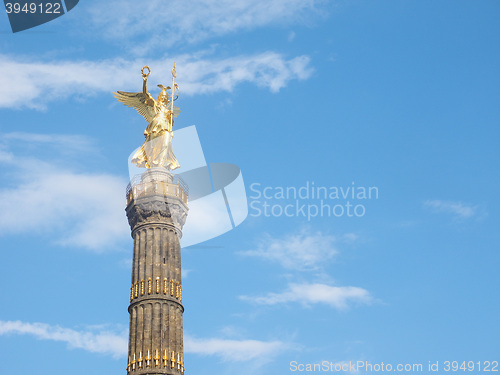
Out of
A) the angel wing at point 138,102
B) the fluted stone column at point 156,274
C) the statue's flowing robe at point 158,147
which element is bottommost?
the fluted stone column at point 156,274

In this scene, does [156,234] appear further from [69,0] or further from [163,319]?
[69,0]

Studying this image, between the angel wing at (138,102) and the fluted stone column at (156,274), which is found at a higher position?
the angel wing at (138,102)

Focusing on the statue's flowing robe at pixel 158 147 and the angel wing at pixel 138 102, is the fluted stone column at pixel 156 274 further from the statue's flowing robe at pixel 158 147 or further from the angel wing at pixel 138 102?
the angel wing at pixel 138 102

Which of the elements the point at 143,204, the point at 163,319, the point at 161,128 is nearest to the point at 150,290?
the point at 163,319

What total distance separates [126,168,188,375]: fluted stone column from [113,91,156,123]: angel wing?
532 cm

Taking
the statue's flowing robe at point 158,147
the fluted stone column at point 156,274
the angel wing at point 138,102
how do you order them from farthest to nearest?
the angel wing at point 138,102 → the statue's flowing robe at point 158,147 → the fluted stone column at point 156,274

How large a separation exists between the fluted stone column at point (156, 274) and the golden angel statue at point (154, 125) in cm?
116

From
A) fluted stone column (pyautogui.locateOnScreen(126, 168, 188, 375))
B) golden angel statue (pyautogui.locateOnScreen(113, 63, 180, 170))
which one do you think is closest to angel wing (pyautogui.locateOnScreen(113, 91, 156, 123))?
golden angel statue (pyautogui.locateOnScreen(113, 63, 180, 170))

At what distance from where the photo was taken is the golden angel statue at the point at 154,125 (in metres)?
64.8

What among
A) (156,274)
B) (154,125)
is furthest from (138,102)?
(156,274)

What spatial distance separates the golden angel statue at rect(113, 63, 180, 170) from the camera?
6481 cm

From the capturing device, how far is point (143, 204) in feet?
204

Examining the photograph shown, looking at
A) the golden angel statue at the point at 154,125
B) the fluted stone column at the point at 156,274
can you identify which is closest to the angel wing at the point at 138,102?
the golden angel statue at the point at 154,125

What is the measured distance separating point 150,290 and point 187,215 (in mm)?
7694
